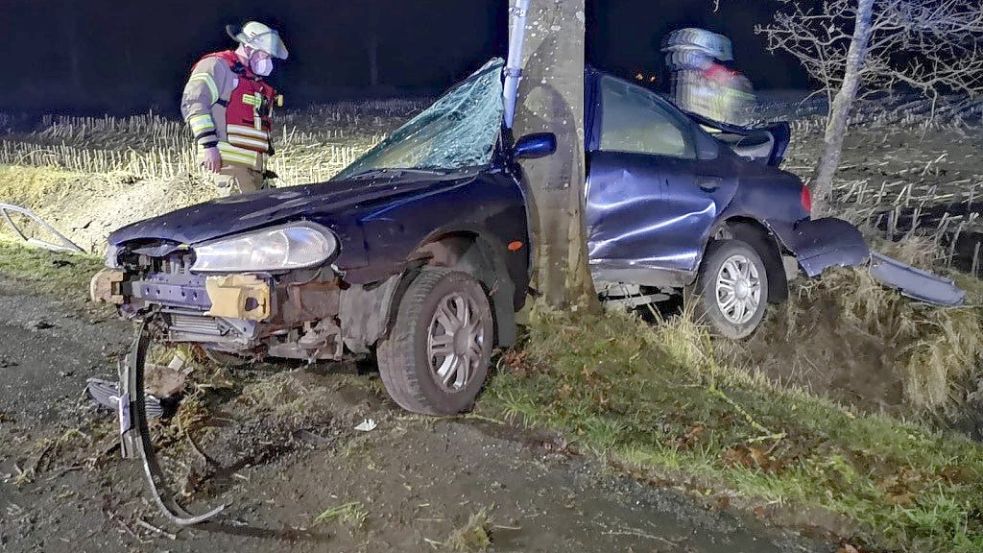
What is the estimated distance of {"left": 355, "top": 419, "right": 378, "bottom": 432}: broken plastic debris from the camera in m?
3.80

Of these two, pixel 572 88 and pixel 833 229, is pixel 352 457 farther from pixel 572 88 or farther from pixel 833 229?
pixel 833 229

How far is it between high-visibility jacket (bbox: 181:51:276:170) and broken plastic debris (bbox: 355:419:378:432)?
3.12 metres

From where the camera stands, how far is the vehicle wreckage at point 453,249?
3340mm

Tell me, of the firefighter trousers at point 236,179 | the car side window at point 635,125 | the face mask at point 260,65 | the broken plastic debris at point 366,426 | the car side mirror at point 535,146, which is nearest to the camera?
the broken plastic debris at point 366,426

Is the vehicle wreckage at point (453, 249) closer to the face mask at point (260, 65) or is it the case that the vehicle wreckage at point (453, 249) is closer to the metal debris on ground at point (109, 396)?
the metal debris on ground at point (109, 396)

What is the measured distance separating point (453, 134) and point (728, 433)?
2428 mm

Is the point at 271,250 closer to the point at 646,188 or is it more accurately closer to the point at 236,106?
the point at 646,188

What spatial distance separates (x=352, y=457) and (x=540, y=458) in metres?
0.83

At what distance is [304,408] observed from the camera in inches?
159

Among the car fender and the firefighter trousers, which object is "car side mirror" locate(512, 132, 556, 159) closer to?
the car fender

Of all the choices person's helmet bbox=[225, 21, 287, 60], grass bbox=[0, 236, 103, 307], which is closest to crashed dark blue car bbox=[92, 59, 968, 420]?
person's helmet bbox=[225, 21, 287, 60]

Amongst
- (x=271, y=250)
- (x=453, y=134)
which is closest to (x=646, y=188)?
(x=453, y=134)

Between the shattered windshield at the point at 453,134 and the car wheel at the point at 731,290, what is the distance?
1711 mm

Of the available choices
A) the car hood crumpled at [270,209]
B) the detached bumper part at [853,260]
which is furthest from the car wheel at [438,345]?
the detached bumper part at [853,260]
